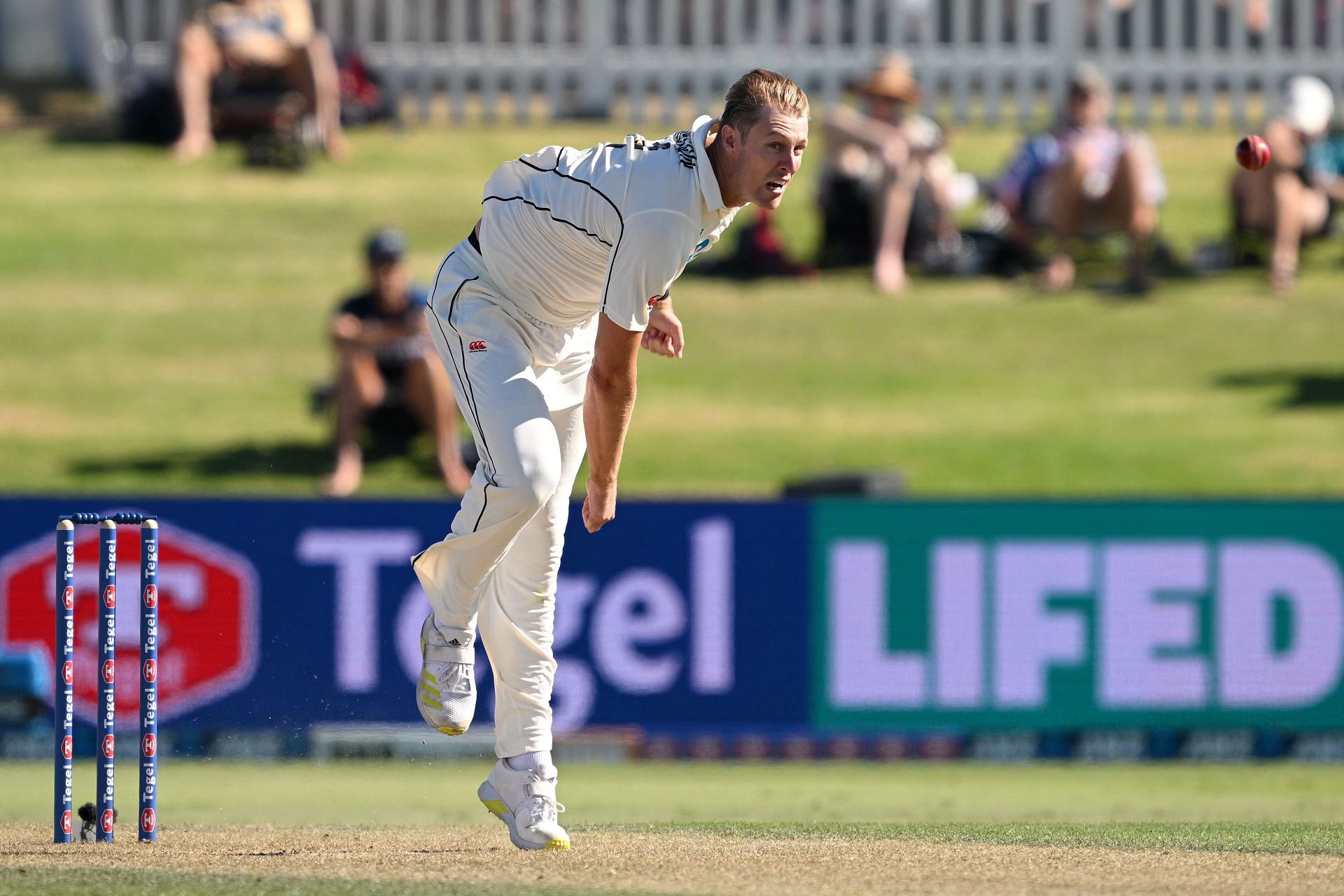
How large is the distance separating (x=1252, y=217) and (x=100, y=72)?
10.8m

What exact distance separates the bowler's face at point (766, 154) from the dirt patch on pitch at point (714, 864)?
74.8 inches

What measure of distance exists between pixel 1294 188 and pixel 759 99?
10.2 meters

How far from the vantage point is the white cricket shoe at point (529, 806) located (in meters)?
5.93

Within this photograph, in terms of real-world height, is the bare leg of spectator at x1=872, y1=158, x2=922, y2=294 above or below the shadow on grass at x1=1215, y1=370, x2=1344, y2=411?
above

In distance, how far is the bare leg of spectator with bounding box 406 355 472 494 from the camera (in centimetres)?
1169

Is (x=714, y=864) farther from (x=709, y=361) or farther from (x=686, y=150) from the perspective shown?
(x=709, y=361)

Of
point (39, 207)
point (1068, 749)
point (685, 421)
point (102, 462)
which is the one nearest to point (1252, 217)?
point (685, 421)

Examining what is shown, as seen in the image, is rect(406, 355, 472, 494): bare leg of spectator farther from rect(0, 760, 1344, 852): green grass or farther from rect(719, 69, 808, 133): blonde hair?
rect(719, 69, 808, 133): blonde hair

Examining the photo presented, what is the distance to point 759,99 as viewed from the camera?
17.4 feet

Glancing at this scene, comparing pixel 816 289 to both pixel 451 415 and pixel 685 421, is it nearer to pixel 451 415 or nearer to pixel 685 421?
pixel 685 421

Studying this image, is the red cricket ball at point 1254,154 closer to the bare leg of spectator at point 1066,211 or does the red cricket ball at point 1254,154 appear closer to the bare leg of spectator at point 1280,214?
the bare leg of spectator at point 1066,211

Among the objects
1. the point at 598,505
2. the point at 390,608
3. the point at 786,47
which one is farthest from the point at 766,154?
the point at 786,47

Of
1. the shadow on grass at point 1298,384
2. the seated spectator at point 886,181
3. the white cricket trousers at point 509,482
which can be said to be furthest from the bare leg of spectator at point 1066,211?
the white cricket trousers at point 509,482

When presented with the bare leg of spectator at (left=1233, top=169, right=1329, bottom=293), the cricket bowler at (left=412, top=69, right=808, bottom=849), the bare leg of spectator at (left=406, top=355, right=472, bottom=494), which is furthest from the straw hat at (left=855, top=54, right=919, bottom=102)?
the cricket bowler at (left=412, top=69, right=808, bottom=849)
